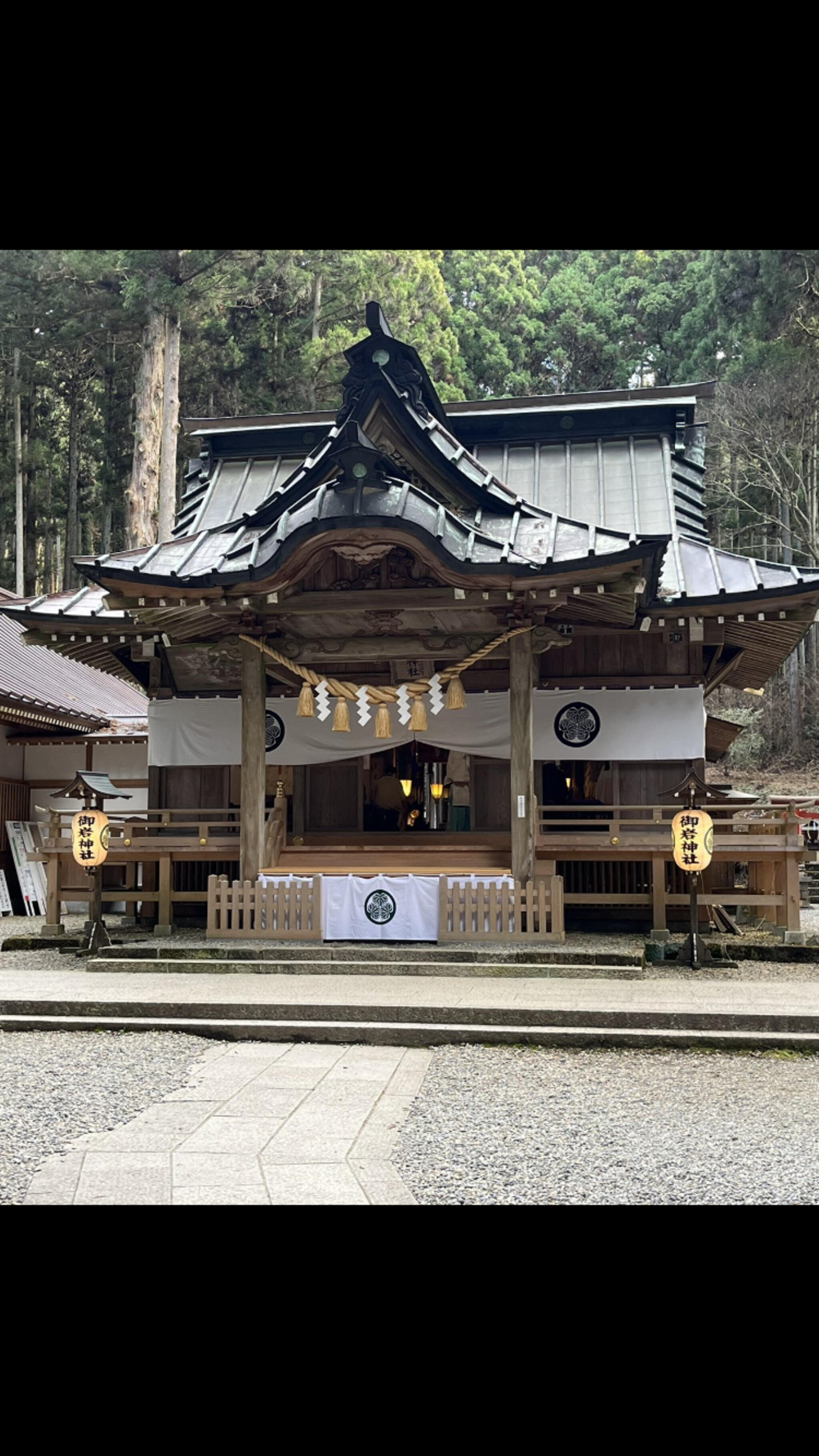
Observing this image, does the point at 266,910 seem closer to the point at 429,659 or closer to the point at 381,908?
the point at 381,908

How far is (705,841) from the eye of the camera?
10820mm

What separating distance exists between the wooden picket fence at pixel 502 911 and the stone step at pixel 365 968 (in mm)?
603

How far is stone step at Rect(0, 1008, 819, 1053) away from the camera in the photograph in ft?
25.2

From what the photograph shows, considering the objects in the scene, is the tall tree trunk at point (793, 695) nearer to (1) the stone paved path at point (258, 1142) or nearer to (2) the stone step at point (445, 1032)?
(2) the stone step at point (445, 1032)

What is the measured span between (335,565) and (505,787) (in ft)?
11.6

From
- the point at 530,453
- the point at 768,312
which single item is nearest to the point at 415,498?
the point at 530,453

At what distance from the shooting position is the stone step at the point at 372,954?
1044 centimetres

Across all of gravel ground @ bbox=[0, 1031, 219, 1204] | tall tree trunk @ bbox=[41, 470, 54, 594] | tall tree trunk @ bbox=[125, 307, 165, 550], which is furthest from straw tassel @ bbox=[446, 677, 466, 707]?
tall tree trunk @ bbox=[41, 470, 54, 594]

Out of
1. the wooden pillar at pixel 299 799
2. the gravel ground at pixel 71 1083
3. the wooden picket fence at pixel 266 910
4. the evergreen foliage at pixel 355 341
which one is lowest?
the gravel ground at pixel 71 1083

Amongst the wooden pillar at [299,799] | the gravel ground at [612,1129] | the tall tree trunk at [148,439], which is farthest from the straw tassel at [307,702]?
the tall tree trunk at [148,439]

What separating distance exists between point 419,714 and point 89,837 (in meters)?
3.76

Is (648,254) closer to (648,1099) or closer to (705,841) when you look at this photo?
(705,841)

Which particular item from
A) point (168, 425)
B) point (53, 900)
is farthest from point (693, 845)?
point (168, 425)

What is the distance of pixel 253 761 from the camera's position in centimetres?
1198
